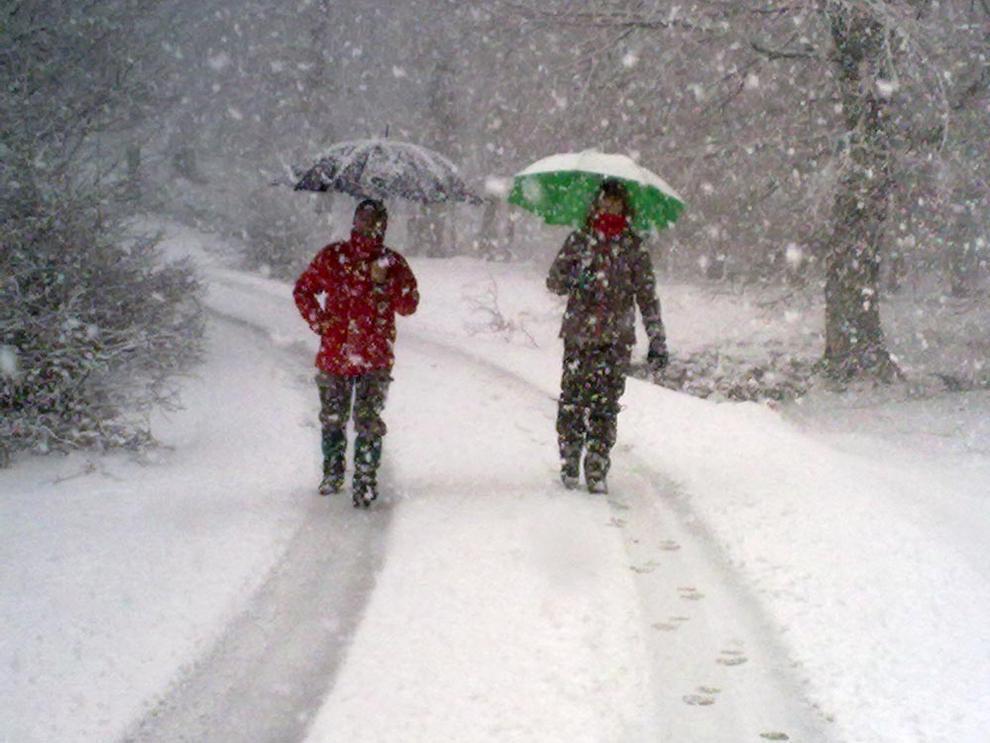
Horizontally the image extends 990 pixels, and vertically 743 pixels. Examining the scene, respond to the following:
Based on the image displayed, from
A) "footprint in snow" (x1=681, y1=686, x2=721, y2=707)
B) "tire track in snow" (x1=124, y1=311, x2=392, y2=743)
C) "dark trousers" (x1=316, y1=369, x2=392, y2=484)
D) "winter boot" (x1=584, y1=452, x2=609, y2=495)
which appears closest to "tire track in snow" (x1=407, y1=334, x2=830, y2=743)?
"footprint in snow" (x1=681, y1=686, x2=721, y2=707)

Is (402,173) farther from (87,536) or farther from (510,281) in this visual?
(510,281)

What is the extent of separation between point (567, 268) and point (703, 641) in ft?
10.0

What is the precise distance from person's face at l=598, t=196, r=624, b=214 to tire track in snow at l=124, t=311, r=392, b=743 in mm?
2746

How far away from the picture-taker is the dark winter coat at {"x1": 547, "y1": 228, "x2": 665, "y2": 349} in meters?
7.00

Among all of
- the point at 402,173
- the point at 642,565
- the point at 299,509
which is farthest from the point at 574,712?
the point at 402,173

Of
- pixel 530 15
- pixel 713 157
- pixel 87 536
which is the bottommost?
pixel 87 536

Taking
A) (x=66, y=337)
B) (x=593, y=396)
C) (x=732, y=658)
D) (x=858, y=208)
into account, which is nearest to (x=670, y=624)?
(x=732, y=658)

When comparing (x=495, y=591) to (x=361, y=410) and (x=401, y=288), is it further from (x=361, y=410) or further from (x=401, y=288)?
(x=401, y=288)

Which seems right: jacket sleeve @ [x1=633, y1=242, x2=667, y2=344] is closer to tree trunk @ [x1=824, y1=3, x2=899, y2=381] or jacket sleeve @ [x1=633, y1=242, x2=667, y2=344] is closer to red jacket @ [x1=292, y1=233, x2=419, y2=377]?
red jacket @ [x1=292, y1=233, x2=419, y2=377]

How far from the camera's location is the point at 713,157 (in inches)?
578

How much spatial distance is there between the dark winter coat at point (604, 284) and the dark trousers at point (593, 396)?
118mm

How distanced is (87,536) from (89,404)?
8.25 feet

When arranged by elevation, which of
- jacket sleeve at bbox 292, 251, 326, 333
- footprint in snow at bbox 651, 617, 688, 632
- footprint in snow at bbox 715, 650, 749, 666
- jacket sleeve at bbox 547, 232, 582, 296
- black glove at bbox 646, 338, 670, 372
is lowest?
footprint in snow at bbox 715, 650, 749, 666

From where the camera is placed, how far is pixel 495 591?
5.41 meters
